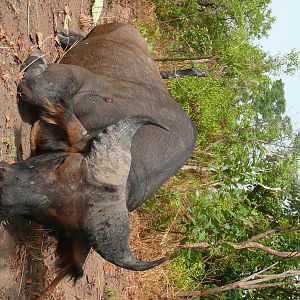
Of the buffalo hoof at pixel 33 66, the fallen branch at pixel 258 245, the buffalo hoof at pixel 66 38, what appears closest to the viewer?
the buffalo hoof at pixel 33 66

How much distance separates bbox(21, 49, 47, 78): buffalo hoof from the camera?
4812 mm

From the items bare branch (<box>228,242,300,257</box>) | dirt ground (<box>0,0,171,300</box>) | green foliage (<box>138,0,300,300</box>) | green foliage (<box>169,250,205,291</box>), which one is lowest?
green foliage (<box>169,250,205,291</box>)

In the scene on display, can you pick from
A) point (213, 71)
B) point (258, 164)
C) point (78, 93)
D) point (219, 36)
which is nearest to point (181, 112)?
point (78, 93)

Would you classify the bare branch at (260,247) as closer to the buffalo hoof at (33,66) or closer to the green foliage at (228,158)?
the green foliage at (228,158)

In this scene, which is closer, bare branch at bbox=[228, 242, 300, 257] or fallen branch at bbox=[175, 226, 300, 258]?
fallen branch at bbox=[175, 226, 300, 258]

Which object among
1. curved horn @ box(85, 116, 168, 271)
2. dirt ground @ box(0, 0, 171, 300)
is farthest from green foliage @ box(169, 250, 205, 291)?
curved horn @ box(85, 116, 168, 271)

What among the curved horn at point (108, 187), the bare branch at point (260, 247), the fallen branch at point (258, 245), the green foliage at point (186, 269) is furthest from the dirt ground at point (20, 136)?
the bare branch at point (260, 247)

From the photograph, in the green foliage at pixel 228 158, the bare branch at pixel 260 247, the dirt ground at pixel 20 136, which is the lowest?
the bare branch at pixel 260 247

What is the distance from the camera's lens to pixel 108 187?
3.62 m

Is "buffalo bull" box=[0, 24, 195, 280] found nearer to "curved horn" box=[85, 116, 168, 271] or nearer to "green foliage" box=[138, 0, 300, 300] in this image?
"curved horn" box=[85, 116, 168, 271]

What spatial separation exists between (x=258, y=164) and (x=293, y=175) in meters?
1.65

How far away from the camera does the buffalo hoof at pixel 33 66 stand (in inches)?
189

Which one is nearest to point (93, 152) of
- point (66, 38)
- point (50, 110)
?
point (50, 110)

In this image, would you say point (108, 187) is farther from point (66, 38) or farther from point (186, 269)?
point (186, 269)
